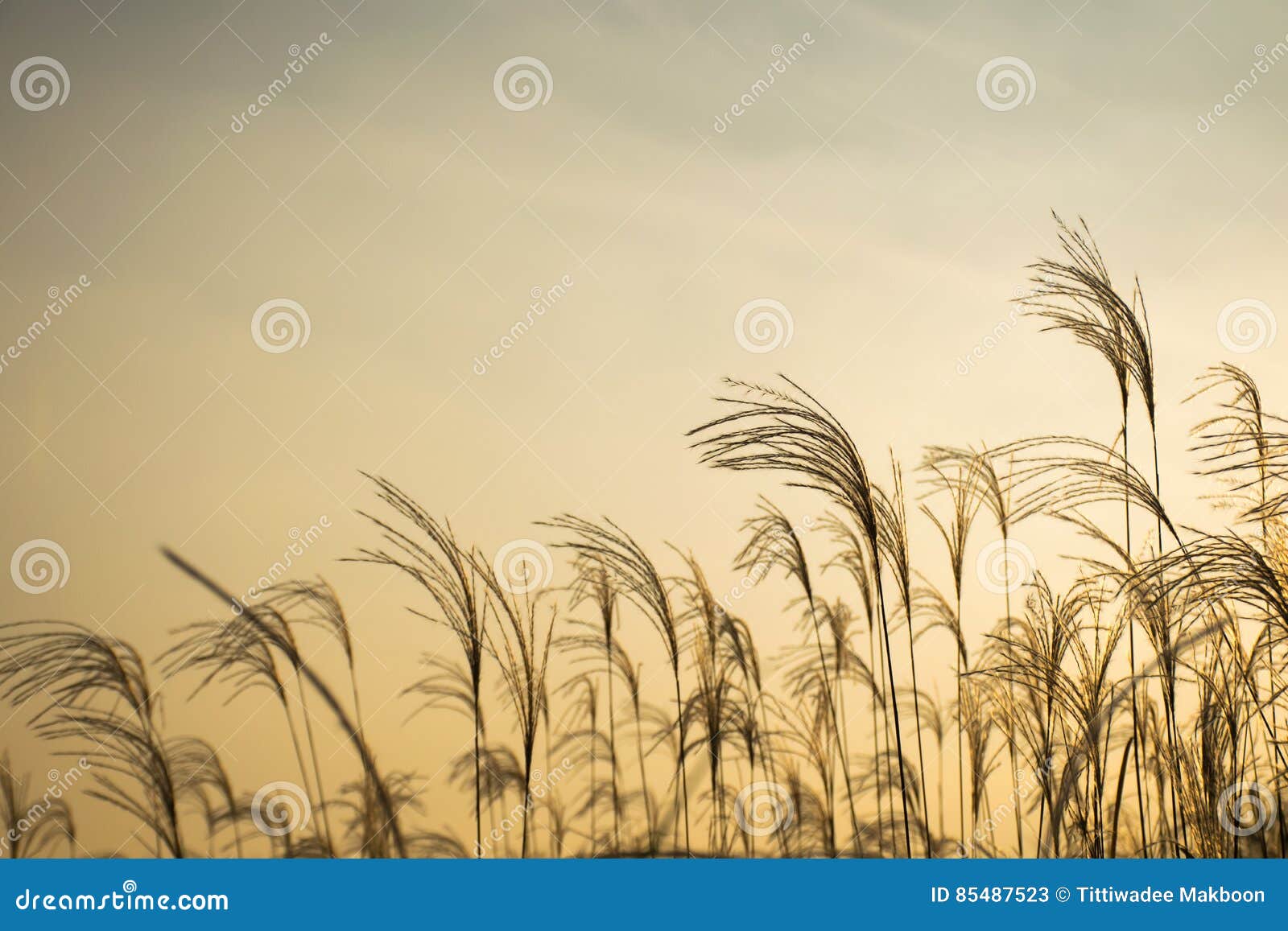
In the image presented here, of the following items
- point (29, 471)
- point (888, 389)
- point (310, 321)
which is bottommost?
point (29, 471)

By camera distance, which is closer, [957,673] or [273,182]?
[957,673]

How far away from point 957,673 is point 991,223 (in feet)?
5.27

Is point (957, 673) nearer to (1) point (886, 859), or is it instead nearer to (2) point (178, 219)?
(1) point (886, 859)

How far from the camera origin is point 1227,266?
3475 mm

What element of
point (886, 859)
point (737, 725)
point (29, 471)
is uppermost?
point (29, 471)

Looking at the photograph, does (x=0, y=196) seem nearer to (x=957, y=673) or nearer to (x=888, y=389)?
(x=888, y=389)

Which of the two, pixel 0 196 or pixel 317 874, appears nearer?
pixel 317 874

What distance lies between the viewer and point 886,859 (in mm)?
3156

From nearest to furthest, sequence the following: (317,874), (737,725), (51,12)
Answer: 1. (317,874)
2. (737,725)
3. (51,12)

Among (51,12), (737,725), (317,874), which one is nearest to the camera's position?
(317,874)

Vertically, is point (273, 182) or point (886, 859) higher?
point (273, 182)

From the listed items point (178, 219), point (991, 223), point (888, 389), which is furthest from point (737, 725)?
point (178, 219)

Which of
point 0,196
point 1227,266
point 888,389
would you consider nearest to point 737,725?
point 888,389

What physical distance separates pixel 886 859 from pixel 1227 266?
2.43 metres
